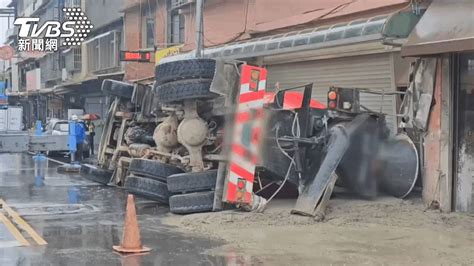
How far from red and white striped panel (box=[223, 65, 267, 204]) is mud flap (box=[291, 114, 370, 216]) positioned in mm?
826

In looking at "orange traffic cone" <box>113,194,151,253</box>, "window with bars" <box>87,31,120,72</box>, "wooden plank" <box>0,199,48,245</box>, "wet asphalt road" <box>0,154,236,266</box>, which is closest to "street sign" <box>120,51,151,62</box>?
"window with bars" <box>87,31,120,72</box>

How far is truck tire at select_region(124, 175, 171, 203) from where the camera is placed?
11.8 m

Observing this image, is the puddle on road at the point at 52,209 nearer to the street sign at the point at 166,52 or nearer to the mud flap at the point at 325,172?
the mud flap at the point at 325,172

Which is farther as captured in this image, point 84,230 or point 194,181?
point 194,181

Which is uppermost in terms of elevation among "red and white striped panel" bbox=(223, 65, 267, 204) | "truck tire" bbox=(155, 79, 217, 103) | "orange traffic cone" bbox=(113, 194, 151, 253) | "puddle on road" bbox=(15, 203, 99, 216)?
"truck tire" bbox=(155, 79, 217, 103)

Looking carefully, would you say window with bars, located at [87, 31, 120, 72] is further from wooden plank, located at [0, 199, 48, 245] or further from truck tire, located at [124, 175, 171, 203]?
truck tire, located at [124, 175, 171, 203]

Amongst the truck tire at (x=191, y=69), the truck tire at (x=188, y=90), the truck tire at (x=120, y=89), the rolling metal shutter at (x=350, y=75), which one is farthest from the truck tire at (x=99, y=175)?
the truck tire at (x=191, y=69)

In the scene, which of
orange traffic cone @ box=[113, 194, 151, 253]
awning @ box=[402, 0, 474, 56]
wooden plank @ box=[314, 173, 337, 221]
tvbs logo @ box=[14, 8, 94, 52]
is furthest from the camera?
tvbs logo @ box=[14, 8, 94, 52]

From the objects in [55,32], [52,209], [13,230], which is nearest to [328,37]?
[52,209]

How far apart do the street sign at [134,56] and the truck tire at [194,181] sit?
617 inches

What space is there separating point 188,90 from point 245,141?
1.36 m

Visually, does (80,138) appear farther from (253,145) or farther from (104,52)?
(253,145)

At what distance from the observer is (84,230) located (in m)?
9.91

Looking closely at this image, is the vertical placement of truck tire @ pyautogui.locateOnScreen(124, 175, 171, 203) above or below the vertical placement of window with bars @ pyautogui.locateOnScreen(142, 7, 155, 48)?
below
